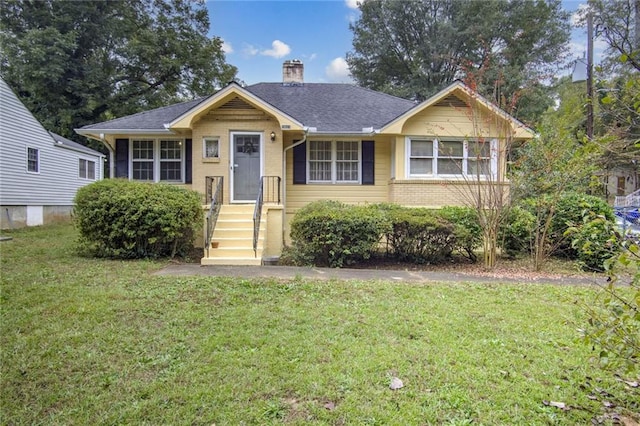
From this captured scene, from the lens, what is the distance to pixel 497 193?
8289 mm

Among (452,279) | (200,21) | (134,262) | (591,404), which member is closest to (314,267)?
(452,279)

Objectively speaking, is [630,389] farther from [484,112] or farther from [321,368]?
[484,112]

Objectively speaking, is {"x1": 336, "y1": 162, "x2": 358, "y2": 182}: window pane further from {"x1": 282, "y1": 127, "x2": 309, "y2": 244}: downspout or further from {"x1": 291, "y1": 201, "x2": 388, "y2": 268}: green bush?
{"x1": 291, "y1": 201, "x2": 388, "y2": 268}: green bush

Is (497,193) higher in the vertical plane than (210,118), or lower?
lower

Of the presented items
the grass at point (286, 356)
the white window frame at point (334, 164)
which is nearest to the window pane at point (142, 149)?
the white window frame at point (334, 164)

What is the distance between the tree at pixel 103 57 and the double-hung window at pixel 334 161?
1815 centimetres

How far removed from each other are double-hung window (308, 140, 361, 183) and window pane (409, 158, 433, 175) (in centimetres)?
174

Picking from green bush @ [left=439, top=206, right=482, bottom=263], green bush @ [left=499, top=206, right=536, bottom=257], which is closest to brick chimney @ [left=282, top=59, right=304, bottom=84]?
green bush @ [left=439, top=206, right=482, bottom=263]

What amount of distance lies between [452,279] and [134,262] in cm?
682

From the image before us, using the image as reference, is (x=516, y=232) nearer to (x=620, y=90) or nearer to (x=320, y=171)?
(x=320, y=171)

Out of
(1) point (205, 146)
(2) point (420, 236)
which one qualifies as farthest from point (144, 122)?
(2) point (420, 236)

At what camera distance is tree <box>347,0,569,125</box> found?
23.4 meters

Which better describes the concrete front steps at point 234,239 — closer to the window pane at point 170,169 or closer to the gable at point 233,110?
the window pane at point 170,169

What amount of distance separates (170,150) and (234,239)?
4476mm
